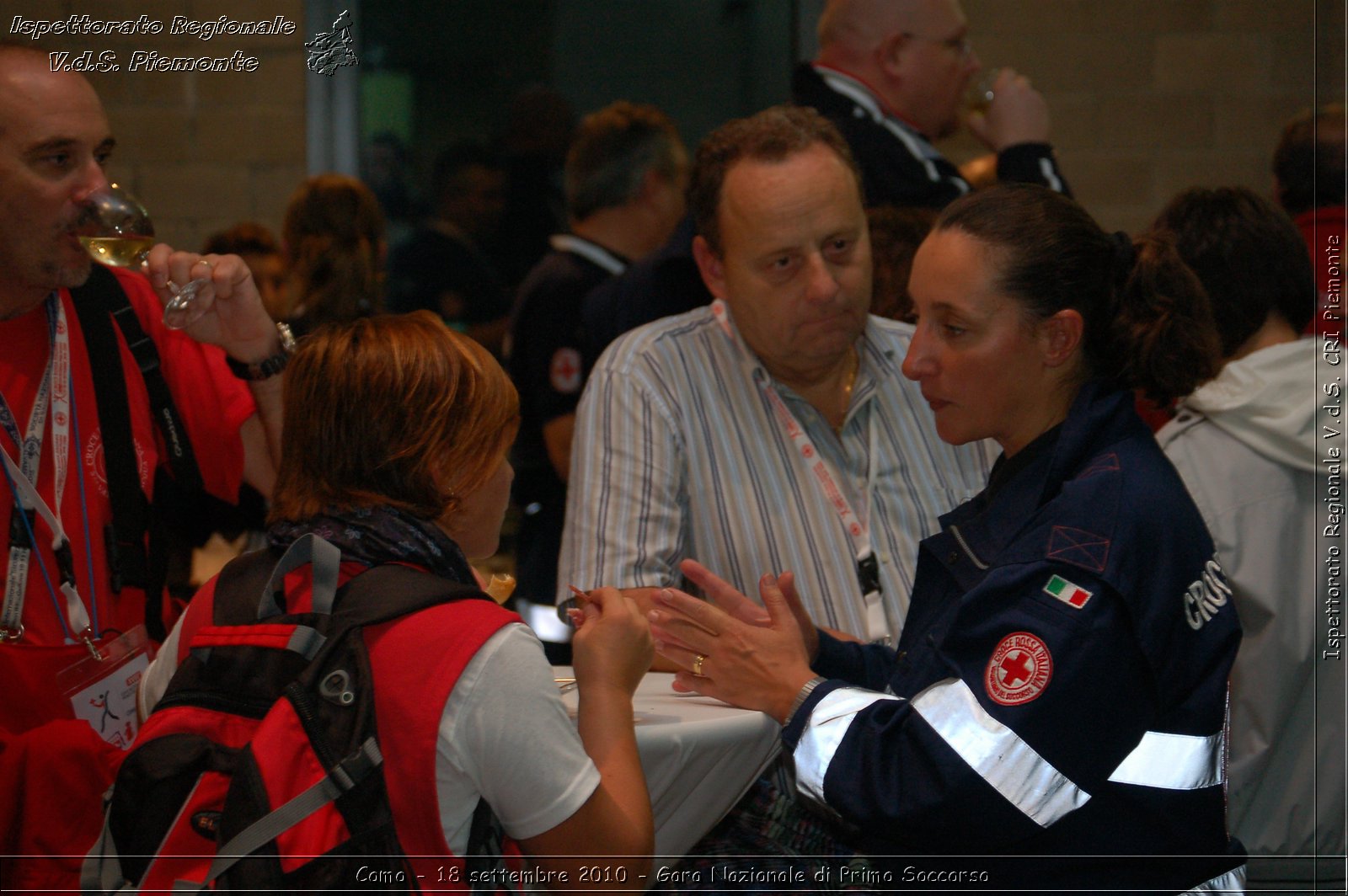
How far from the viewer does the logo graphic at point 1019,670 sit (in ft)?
5.25

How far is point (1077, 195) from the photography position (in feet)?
16.7

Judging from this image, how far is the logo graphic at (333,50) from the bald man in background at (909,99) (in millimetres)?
1320

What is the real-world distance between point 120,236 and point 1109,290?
160cm

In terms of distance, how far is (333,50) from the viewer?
3.20 m

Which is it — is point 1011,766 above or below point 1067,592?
below

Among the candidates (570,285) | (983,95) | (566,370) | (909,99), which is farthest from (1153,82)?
(566,370)

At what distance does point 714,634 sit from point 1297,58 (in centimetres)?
419

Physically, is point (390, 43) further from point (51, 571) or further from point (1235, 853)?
point (1235, 853)

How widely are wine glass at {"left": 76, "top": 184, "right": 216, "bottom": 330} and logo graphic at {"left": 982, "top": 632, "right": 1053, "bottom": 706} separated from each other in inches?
56.1

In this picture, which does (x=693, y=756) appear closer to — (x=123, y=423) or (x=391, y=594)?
(x=391, y=594)

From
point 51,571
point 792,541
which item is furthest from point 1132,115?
point 51,571

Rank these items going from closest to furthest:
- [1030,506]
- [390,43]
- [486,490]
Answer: [486,490] → [1030,506] → [390,43]

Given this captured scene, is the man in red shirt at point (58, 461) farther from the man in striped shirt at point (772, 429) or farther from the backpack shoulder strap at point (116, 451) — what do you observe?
the man in striped shirt at point (772, 429)

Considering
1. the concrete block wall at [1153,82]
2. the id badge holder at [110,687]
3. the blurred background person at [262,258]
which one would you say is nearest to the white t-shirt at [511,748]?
the id badge holder at [110,687]
